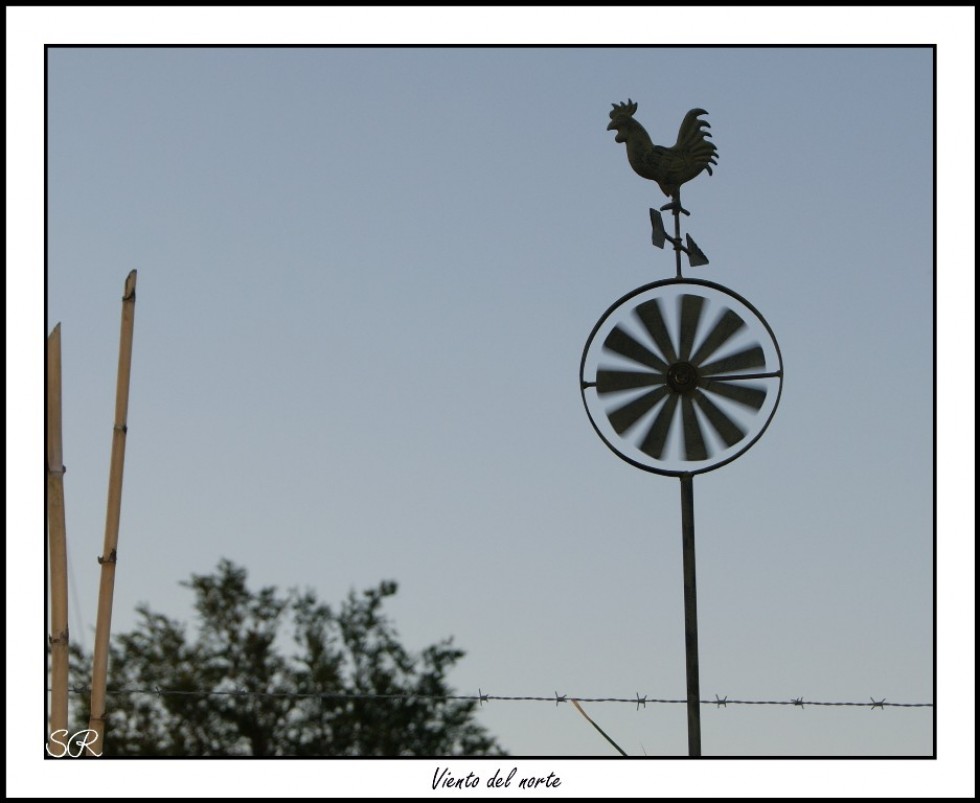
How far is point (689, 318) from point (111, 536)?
10.3 ft

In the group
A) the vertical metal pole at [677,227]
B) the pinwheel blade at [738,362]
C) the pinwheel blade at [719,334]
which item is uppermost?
the vertical metal pole at [677,227]

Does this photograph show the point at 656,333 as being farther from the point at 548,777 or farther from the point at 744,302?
the point at 548,777

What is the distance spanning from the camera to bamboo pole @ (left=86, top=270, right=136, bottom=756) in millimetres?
6328

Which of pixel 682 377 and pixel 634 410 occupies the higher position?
pixel 682 377

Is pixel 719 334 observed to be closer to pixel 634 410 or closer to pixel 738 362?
pixel 738 362

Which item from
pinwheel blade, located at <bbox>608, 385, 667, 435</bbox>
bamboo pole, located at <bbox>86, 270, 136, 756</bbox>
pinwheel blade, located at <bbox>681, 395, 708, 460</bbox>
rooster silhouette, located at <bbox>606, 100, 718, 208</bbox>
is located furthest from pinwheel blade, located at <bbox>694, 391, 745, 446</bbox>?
bamboo pole, located at <bbox>86, 270, 136, 756</bbox>

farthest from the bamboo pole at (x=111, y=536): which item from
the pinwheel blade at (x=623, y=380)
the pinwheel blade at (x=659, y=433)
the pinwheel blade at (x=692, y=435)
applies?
the pinwheel blade at (x=692, y=435)

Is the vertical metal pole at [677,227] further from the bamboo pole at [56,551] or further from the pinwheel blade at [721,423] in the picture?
the bamboo pole at [56,551]

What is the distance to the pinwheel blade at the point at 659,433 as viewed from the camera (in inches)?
302

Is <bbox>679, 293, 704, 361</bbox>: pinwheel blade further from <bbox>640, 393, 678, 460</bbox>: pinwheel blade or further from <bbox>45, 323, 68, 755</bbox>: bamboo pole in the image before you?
<bbox>45, 323, 68, 755</bbox>: bamboo pole

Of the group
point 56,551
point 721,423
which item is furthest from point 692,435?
point 56,551

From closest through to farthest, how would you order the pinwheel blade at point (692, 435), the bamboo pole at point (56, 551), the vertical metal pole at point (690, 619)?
the bamboo pole at point (56, 551)
the vertical metal pole at point (690, 619)
the pinwheel blade at point (692, 435)

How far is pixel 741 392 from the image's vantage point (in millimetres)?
7695

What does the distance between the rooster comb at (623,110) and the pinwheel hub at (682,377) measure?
1384 mm
